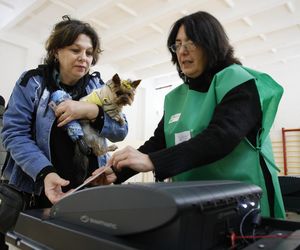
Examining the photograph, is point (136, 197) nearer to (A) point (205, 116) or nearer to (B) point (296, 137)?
(A) point (205, 116)

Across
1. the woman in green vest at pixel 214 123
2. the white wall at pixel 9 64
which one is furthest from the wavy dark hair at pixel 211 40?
the white wall at pixel 9 64

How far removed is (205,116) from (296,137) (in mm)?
5399

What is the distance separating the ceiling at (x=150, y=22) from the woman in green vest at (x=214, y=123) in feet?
8.90

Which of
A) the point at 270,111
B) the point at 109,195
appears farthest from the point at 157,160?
the point at 270,111

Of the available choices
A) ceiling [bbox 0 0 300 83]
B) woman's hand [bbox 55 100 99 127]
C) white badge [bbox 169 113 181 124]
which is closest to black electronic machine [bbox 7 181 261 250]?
white badge [bbox 169 113 181 124]

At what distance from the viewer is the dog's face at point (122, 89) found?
135 centimetres

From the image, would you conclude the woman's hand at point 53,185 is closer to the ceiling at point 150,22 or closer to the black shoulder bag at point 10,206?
the black shoulder bag at point 10,206

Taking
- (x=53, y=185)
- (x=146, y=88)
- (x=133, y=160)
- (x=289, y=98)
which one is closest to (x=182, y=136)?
(x=133, y=160)

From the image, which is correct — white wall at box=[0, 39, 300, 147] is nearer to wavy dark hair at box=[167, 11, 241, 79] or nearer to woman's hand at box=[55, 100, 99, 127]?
woman's hand at box=[55, 100, 99, 127]

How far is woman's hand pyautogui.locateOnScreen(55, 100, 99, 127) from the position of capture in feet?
3.44

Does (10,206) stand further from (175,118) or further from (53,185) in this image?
(175,118)

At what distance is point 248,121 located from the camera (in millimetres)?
748

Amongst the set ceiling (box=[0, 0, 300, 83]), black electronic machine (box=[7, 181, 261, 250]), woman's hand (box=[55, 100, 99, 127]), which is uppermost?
ceiling (box=[0, 0, 300, 83])

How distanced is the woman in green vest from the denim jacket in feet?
0.88
